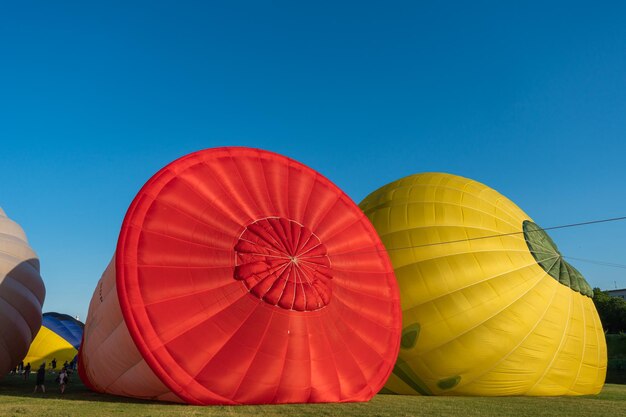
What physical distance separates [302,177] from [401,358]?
5.58 metres

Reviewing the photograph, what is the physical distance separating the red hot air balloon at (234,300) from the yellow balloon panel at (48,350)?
20.2 metres

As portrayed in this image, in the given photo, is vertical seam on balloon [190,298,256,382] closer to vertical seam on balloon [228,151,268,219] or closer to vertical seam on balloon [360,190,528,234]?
vertical seam on balloon [228,151,268,219]

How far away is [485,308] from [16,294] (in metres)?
13.1

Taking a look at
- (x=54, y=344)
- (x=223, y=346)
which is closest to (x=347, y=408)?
(x=223, y=346)

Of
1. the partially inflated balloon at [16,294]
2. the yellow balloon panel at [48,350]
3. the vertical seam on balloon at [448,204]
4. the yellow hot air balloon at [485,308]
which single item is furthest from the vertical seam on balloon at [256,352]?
→ the yellow balloon panel at [48,350]

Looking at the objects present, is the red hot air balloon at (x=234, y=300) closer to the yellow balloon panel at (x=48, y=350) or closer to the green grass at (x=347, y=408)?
the green grass at (x=347, y=408)

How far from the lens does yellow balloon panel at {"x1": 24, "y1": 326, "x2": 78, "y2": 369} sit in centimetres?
2969

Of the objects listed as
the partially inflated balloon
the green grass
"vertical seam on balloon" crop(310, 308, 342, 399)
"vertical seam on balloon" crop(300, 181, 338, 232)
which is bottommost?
the green grass

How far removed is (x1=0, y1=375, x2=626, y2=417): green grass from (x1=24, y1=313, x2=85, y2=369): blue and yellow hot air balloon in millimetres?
19685

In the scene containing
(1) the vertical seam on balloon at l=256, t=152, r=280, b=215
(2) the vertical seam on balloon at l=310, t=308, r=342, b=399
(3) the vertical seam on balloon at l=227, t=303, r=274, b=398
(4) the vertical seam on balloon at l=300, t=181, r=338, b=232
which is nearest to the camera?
(3) the vertical seam on balloon at l=227, t=303, r=274, b=398

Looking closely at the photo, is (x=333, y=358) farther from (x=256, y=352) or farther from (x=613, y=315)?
(x=613, y=315)

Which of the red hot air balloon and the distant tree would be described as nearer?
the red hot air balloon

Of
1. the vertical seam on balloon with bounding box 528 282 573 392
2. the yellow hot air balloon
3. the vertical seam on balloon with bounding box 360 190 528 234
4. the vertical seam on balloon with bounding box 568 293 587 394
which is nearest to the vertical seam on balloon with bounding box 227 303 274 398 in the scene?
the yellow hot air balloon

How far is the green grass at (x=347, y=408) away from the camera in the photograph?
913 cm
